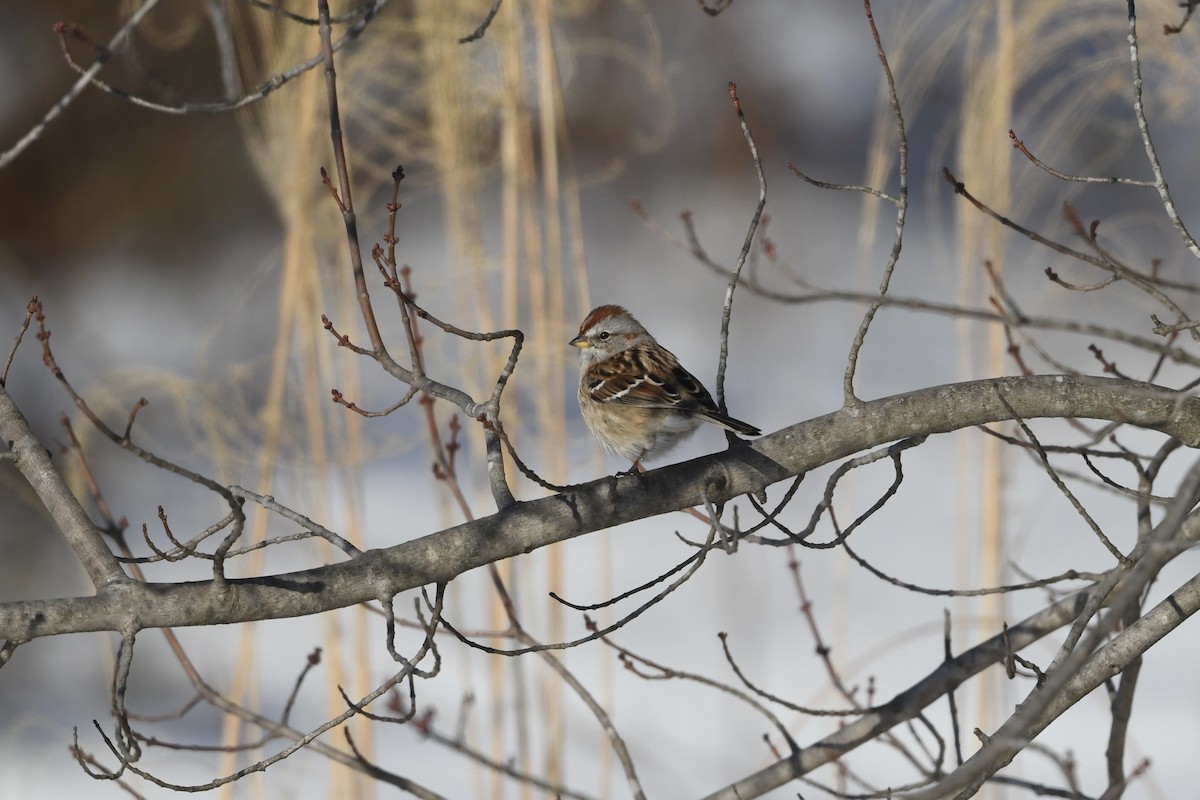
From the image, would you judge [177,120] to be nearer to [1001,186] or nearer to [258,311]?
[258,311]

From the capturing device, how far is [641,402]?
7.48 ft

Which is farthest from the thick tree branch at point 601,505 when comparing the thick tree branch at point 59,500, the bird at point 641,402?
the bird at point 641,402

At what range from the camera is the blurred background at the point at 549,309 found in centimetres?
299

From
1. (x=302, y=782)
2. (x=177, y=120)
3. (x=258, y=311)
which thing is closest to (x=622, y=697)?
(x=302, y=782)

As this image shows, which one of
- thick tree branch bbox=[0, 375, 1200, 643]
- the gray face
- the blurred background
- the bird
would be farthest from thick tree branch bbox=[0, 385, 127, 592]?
the gray face

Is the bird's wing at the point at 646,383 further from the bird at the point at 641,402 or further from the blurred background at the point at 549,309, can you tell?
the blurred background at the point at 549,309

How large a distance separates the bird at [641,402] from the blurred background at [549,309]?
0.38m

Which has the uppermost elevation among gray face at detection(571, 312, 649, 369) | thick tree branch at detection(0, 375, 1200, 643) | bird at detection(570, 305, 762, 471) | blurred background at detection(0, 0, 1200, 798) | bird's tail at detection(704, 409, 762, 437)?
blurred background at detection(0, 0, 1200, 798)

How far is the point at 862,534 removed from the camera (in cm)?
599

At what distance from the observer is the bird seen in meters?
2.22

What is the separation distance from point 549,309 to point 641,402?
0.84 metres

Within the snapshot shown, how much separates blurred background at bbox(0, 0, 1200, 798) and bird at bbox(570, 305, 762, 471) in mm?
378

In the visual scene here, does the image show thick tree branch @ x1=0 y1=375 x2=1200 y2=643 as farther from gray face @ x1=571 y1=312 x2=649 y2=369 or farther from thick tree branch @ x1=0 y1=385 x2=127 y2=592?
gray face @ x1=571 y1=312 x2=649 y2=369

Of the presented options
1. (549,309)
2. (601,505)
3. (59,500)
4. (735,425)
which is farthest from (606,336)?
(59,500)
